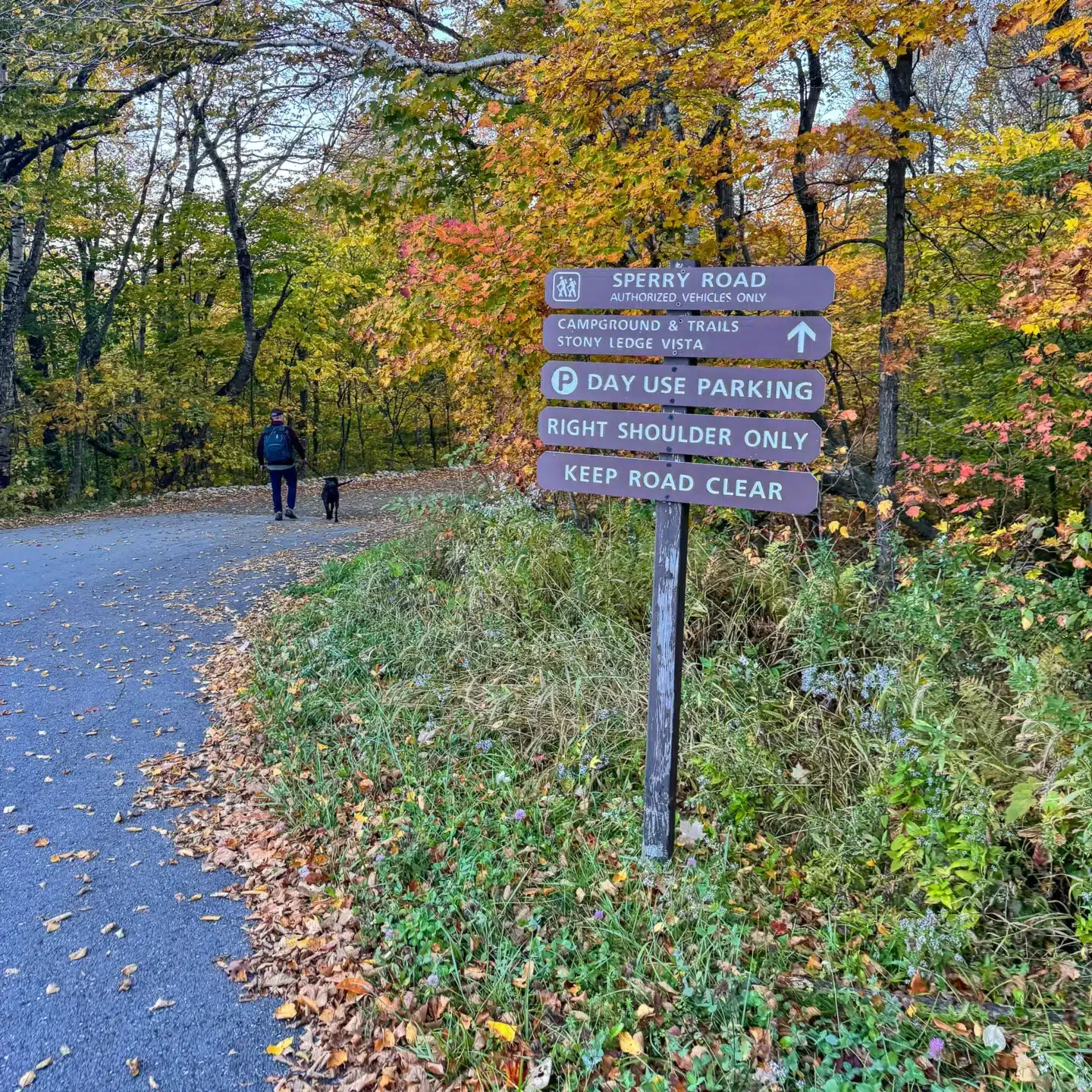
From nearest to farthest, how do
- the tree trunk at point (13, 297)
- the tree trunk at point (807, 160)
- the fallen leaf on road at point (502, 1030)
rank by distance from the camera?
the fallen leaf on road at point (502, 1030) → the tree trunk at point (807, 160) → the tree trunk at point (13, 297)

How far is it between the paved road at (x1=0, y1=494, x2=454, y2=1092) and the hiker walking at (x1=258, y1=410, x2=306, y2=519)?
14.2 feet

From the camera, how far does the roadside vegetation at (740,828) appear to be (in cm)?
252

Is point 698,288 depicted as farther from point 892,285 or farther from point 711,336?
point 892,285

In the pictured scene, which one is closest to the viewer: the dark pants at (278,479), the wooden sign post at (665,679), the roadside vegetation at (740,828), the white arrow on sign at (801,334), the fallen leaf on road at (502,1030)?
the roadside vegetation at (740,828)

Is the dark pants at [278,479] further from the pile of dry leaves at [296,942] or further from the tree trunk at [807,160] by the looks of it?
the tree trunk at [807,160]

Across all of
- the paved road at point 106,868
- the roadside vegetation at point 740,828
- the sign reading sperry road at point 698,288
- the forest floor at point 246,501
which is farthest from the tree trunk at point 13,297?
the sign reading sperry road at point 698,288

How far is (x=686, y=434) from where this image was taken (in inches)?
121

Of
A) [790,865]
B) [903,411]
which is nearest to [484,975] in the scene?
[790,865]

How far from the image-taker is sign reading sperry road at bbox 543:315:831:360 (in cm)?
288

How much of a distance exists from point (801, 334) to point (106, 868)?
13.3 feet

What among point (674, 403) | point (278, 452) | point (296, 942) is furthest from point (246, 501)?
point (674, 403)

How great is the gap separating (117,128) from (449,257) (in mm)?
12176

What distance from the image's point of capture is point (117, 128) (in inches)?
553

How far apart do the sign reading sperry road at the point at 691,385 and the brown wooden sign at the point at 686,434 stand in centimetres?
7
